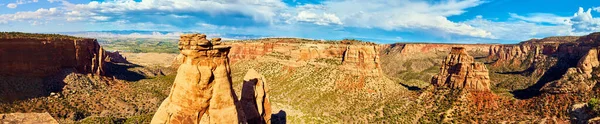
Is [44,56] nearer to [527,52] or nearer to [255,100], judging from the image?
[255,100]

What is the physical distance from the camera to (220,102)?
2342 centimetres

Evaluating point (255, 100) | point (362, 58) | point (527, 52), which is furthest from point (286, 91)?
point (527, 52)

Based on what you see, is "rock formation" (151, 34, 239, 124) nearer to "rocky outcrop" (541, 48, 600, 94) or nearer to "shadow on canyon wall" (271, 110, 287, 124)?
"shadow on canyon wall" (271, 110, 287, 124)

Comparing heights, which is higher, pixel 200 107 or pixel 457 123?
pixel 200 107

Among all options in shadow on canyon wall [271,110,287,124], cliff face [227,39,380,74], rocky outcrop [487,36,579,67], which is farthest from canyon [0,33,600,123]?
rocky outcrop [487,36,579,67]

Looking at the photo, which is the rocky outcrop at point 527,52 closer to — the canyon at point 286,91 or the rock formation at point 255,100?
the canyon at point 286,91

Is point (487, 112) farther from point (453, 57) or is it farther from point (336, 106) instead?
point (336, 106)

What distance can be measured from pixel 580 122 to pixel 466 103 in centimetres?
2890

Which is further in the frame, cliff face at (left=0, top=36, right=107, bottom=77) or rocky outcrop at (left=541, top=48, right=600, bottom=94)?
rocky outcrop at (left=541, top=48, right=600, bottom=94)

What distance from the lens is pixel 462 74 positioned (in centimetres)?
6556

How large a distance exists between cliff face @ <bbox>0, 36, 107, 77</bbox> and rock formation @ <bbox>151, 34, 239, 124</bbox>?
52.2m

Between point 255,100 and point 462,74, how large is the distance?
151 feet

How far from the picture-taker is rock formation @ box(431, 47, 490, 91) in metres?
63.5

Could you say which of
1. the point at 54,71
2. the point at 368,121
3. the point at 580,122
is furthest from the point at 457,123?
the point at 54,71
